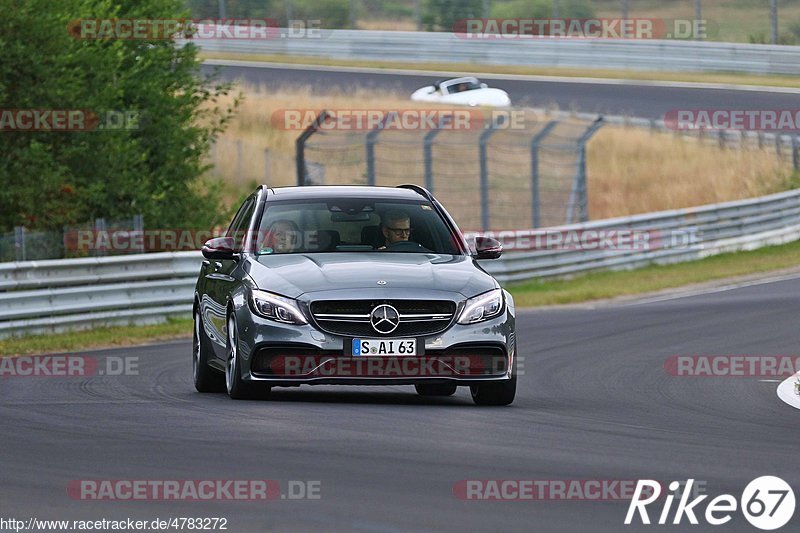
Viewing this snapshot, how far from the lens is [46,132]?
2442cm

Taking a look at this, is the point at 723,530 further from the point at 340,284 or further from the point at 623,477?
the point at 340,284

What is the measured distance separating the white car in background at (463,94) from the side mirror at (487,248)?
1194 inches

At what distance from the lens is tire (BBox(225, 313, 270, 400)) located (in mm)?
10992

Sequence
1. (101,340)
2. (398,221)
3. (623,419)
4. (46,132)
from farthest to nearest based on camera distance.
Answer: (46,132)
(101,340)
(398,221)
(623,419)

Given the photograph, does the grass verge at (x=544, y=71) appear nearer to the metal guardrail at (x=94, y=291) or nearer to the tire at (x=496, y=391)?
the metal guardrail at (x=94, y=291)

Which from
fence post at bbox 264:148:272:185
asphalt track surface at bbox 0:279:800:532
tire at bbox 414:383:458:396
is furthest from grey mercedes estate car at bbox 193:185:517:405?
fence post at bbox 264:148:272:185

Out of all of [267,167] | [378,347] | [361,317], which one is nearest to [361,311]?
[361,317]

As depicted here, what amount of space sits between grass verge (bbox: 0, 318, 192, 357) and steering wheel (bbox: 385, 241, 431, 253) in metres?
7.35

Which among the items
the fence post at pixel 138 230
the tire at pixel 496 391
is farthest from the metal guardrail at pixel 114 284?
the tire at pixel 496 391

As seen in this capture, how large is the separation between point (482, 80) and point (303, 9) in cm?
853

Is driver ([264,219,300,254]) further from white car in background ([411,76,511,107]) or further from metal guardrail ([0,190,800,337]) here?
white car in background ([411,76,511,107])

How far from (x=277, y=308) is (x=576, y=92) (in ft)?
118

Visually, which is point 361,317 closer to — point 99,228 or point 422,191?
point 422,191

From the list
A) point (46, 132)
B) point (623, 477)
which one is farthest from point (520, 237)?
point (623, 477)
